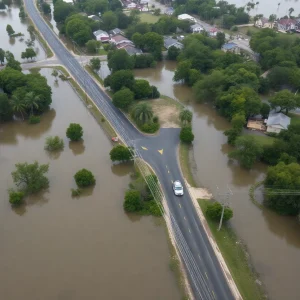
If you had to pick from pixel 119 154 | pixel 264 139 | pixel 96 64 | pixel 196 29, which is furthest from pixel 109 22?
pixel 264 139

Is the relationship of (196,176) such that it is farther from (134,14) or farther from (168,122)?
(134,14)

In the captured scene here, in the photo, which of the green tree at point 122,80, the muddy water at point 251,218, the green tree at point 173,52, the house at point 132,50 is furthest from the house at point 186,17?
the muddy water at point 251,218

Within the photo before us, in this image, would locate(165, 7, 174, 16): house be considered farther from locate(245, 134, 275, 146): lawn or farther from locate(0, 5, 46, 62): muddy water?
locate(245, 134, 275, 146): lawn

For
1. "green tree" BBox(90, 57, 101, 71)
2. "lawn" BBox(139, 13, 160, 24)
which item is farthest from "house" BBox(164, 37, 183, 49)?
"lawn" BBox(139, 13, 160, 24)

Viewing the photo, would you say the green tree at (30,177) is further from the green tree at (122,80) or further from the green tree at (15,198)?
the green tree at (122,80)

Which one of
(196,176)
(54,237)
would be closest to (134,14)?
(196,176)

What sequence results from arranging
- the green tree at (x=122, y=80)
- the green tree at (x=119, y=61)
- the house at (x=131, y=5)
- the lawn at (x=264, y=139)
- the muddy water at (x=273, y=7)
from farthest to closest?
the house at (x=131, y=5) → the muddy water at (x=273, y=7) → the green tree at (x=119, y=61) → the green tree at (x=122, y=80) → the lawn at (x=264, y=139)

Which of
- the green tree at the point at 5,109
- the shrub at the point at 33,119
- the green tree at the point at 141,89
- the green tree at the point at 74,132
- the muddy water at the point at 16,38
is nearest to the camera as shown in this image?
the green tree at the point at 74,132
